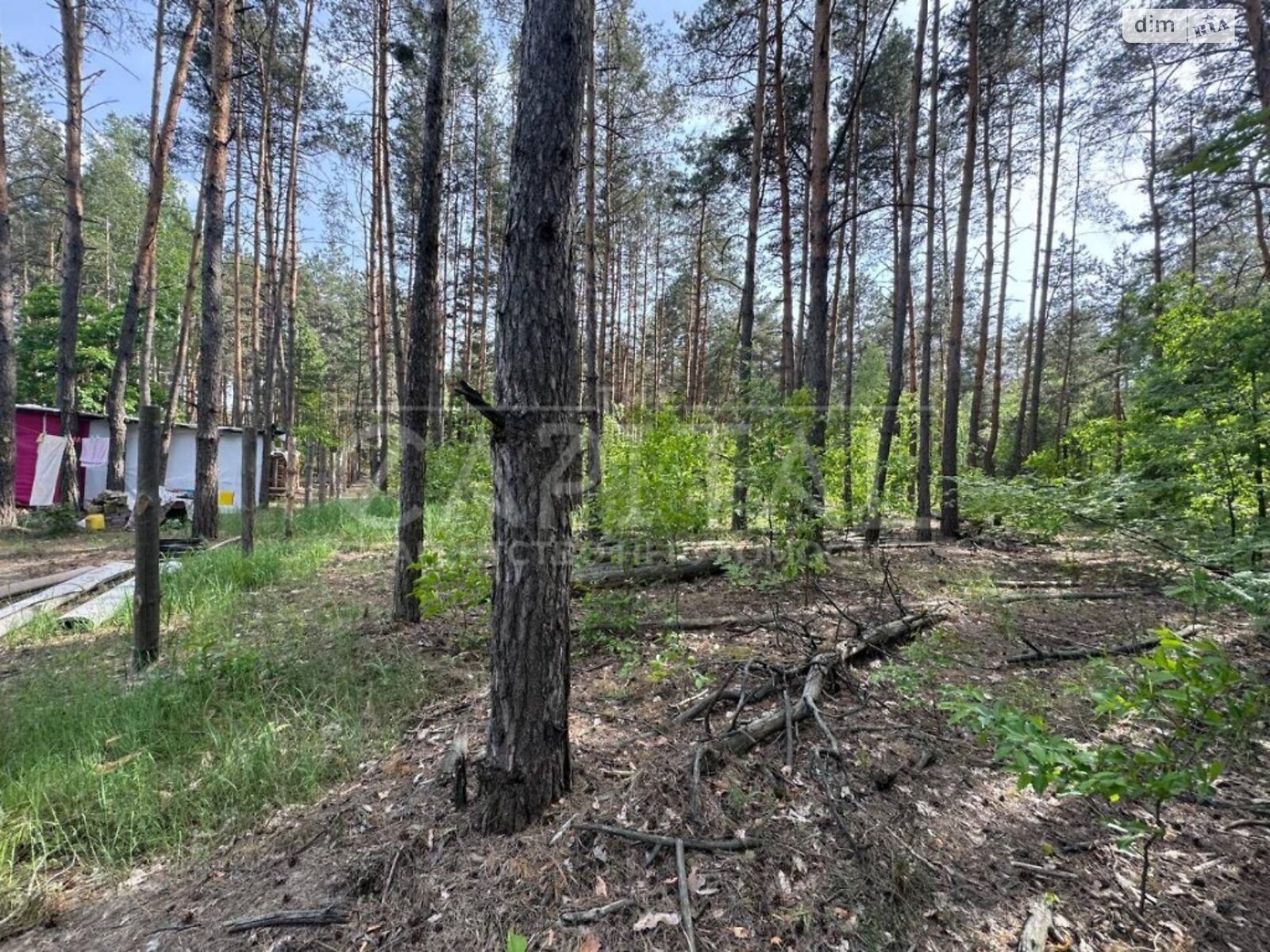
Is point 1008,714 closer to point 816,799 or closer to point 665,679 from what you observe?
point 816,799

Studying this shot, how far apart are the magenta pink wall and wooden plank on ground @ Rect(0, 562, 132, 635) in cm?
977

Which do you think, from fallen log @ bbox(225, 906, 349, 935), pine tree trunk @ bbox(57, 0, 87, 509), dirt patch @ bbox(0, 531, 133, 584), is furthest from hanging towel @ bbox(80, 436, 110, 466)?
fallen log @ bbox(225, 906, 349, 935)

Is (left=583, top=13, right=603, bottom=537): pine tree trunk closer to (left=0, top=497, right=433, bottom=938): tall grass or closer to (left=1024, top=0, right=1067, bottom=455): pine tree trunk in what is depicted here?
(left=0, top=497, right=433, bottom=938): tall grass

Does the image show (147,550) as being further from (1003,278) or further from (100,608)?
(1003,278)

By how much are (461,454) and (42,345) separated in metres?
20.8

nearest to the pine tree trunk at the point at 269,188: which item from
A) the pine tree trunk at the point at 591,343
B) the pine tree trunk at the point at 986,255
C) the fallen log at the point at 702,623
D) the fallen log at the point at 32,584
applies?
the fallen log at the point at 32,584

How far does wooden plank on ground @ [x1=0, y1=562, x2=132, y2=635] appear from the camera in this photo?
15.1 feet

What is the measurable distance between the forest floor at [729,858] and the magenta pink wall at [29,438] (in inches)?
643

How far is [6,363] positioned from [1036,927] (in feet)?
46.2

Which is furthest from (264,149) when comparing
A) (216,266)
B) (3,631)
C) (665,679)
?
(665,679)

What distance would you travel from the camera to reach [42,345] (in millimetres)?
17406

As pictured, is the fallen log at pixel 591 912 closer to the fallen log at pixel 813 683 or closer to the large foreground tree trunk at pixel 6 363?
the fallen log at pixel 813 683

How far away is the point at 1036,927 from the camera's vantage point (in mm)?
1617

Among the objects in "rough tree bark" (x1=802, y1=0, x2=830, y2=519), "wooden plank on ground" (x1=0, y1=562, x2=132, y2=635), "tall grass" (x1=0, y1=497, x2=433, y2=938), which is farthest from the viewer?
"rough tree bark" (x1=802, y1=0, x2=830, y2=519)
